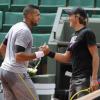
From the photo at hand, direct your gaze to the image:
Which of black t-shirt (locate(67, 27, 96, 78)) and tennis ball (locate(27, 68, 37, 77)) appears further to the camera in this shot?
tennis ball (locate(27, 68, 37, 77))

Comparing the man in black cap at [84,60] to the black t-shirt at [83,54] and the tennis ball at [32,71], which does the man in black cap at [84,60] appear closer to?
the black t-shirt at [83,54]

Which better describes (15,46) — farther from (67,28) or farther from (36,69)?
(67,28)

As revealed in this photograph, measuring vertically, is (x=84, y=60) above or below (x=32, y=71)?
above

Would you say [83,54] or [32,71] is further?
[32,71]

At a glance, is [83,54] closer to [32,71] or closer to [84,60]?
[84,60]

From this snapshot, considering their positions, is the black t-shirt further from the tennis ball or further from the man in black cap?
the tennis ball

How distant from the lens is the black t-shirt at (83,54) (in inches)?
204

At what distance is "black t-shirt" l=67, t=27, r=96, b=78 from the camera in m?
5.17

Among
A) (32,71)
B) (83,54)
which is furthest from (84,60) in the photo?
(32,71)

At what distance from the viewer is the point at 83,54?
5.20 metres

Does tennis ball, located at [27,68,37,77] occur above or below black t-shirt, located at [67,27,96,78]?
below

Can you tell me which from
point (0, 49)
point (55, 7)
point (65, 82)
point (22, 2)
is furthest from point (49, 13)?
point (0, 49)

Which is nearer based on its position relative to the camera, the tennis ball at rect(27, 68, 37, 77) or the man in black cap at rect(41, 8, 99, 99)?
the man in black cap at rect(41, 8, 99, 99)

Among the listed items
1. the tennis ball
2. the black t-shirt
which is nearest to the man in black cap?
the black t-shirt
